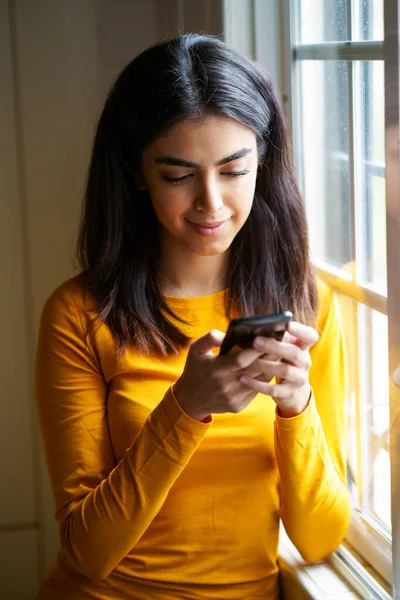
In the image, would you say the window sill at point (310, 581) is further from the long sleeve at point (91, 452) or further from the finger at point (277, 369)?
the finger at point (277, 369)

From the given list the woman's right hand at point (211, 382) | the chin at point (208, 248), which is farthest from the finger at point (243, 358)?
the chin at point (208, 248)

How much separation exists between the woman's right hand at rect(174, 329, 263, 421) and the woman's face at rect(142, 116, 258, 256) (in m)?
0.21

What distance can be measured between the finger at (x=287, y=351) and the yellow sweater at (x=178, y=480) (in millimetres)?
178

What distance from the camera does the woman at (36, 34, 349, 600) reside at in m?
1.41

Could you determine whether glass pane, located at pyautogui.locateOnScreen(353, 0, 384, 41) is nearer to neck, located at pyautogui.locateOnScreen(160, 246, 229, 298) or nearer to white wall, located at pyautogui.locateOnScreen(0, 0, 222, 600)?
neck, located at pyautogui.locateOnScreen(160, 246, 229, 298)

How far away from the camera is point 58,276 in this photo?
2285 millimetres

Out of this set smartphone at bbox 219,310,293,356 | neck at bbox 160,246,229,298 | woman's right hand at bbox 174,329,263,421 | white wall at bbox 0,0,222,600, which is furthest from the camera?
white wall at bbox 0,0,222,600

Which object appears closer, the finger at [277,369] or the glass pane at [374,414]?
the finger at [277,369]

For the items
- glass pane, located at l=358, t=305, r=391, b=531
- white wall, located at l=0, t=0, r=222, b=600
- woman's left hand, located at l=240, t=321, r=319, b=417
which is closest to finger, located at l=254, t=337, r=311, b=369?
woman's left hand, located at l=240, t=321, r=319, b=417

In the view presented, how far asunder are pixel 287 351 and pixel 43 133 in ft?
3.80

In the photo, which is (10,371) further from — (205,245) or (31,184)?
(205,245)

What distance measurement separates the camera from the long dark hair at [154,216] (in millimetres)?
1462

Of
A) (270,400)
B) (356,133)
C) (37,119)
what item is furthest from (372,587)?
(37,119)

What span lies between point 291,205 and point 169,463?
53 cm
